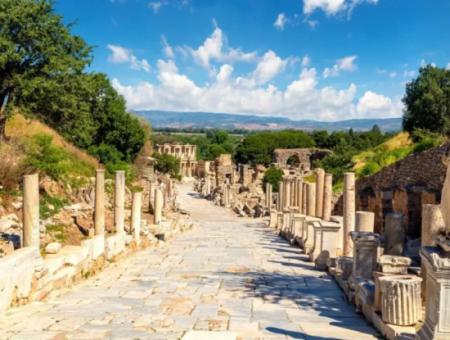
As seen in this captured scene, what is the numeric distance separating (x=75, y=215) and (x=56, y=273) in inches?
276

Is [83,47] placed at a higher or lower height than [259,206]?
higher

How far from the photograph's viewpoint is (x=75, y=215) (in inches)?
600

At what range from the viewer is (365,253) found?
284 inches

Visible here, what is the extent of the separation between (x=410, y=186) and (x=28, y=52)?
16.5 metres

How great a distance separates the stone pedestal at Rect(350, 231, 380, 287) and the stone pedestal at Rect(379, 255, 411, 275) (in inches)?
24.4

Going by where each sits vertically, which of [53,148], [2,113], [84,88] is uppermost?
[84,88]

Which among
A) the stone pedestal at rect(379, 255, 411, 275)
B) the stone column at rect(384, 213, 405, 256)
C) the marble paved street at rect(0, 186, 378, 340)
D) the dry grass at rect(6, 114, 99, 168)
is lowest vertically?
the marble paved street at rect(0, 186, 378, 340)

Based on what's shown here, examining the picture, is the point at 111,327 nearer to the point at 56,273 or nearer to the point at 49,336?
the point at 49,336

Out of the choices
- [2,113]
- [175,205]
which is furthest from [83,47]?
[175,205]

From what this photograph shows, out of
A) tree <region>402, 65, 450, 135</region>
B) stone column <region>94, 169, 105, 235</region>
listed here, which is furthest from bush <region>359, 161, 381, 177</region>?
stone column <region>94, 169, 105, 235</region>

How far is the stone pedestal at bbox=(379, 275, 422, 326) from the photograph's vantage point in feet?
17.8

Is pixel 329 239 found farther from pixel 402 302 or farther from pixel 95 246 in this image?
pixel 402 302

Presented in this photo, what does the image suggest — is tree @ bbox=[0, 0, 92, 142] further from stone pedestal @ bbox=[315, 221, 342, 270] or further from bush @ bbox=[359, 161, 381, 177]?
bush @ bbox=[359, 161, 381, 177]

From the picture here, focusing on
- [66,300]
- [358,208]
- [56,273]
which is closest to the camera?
[66,300]
